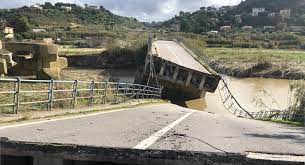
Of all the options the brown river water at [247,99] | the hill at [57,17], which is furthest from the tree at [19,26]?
the brown river water at [247,99]

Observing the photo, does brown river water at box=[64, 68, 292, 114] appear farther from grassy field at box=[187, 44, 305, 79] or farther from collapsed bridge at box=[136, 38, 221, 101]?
grassy field at box=[187, 44, 305, 79]

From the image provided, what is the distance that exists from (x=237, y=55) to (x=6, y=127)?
89531mm

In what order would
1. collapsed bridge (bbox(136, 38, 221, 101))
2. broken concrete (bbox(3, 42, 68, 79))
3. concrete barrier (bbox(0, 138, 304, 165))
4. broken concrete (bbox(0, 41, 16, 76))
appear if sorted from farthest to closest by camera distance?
1. collapsed bridge (bbox(136, 38, 221, 101))
2. broken concrete (bbox(3, 42, 68, 79))
3. broken concrete (bbox(0, 41, 16, 76))
4. concrete barrier (bbox(0, 138, 304, 165))

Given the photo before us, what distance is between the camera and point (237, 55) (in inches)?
3875

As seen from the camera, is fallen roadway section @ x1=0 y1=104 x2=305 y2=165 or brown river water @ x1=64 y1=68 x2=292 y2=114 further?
brown river water @ x1=64 y1=68 x2=292 y2=114

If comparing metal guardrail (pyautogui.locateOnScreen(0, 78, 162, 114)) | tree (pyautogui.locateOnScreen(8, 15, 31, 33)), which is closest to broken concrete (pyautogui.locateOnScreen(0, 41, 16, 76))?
metal guardrail (pyautogui.locateOnScreen(0, 78, 162, 114))

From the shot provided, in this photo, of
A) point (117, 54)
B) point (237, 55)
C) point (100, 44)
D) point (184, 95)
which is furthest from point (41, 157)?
point (100, 44)

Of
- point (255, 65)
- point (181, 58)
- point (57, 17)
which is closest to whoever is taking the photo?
point (181, 58)

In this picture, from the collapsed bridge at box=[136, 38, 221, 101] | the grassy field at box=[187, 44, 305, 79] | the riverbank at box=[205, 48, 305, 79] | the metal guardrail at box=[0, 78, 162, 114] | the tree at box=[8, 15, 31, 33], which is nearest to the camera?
the metal guardrail at box=[0, 78, 162, 114]

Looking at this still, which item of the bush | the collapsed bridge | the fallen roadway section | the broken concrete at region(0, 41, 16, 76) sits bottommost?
the collapsed bridge

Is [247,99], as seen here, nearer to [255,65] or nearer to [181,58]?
[181,58]

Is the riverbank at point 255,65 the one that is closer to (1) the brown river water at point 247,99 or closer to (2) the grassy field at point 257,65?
(2) the grassy field at point 257,65

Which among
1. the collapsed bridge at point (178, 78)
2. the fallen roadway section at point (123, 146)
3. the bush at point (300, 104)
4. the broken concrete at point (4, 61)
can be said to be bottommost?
the collapsed bridge at point (178, 78)

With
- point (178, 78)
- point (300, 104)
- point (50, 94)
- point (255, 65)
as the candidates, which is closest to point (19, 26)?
point (255, 65)
